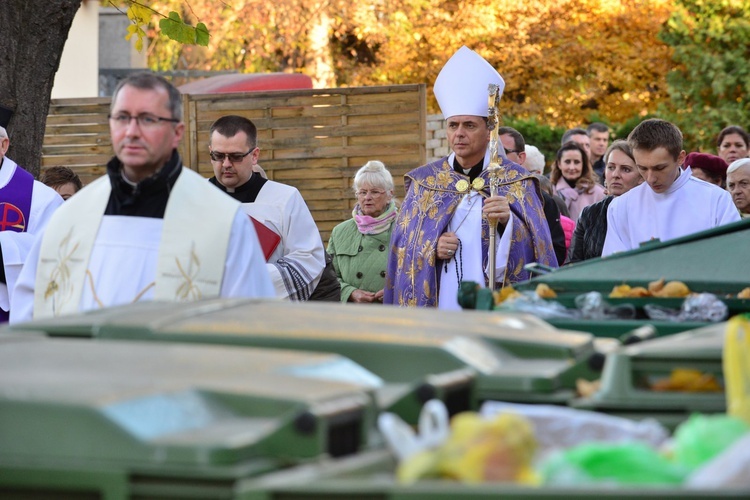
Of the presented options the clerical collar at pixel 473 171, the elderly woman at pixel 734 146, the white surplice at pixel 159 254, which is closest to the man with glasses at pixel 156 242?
the white surplice at pixel 159 254

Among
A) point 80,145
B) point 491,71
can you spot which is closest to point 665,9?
point 80,145

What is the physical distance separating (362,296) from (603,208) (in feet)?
5.34

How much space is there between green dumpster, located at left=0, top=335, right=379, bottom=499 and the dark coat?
5.78 metres

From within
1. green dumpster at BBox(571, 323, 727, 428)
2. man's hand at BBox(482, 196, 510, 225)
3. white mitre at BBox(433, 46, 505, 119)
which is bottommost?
green dumpster at BBox(571, 323, 727, 428)

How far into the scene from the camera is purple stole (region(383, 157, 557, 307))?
7.68m

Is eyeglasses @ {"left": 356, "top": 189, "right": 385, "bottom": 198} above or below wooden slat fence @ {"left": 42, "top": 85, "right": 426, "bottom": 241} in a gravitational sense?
below

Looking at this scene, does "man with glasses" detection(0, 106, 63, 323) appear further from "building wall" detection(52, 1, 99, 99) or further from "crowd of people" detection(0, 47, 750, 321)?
"building wall" detection(52, 1, 99, 99)

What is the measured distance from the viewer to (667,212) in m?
7.98

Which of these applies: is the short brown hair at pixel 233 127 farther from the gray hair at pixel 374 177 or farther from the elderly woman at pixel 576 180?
the elderly woman at pixel 576 180

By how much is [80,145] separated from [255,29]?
16516 millimetres

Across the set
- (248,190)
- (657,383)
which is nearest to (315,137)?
(248,190)

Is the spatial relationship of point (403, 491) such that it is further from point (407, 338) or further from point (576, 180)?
point (576, 180)

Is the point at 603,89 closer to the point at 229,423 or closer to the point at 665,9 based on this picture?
the point at 665,9

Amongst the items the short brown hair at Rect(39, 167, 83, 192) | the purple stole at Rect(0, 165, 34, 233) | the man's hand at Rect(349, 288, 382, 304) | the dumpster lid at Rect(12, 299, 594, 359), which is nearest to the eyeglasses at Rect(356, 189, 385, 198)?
the man's hand at Rect(349, 288, 382, 304)
